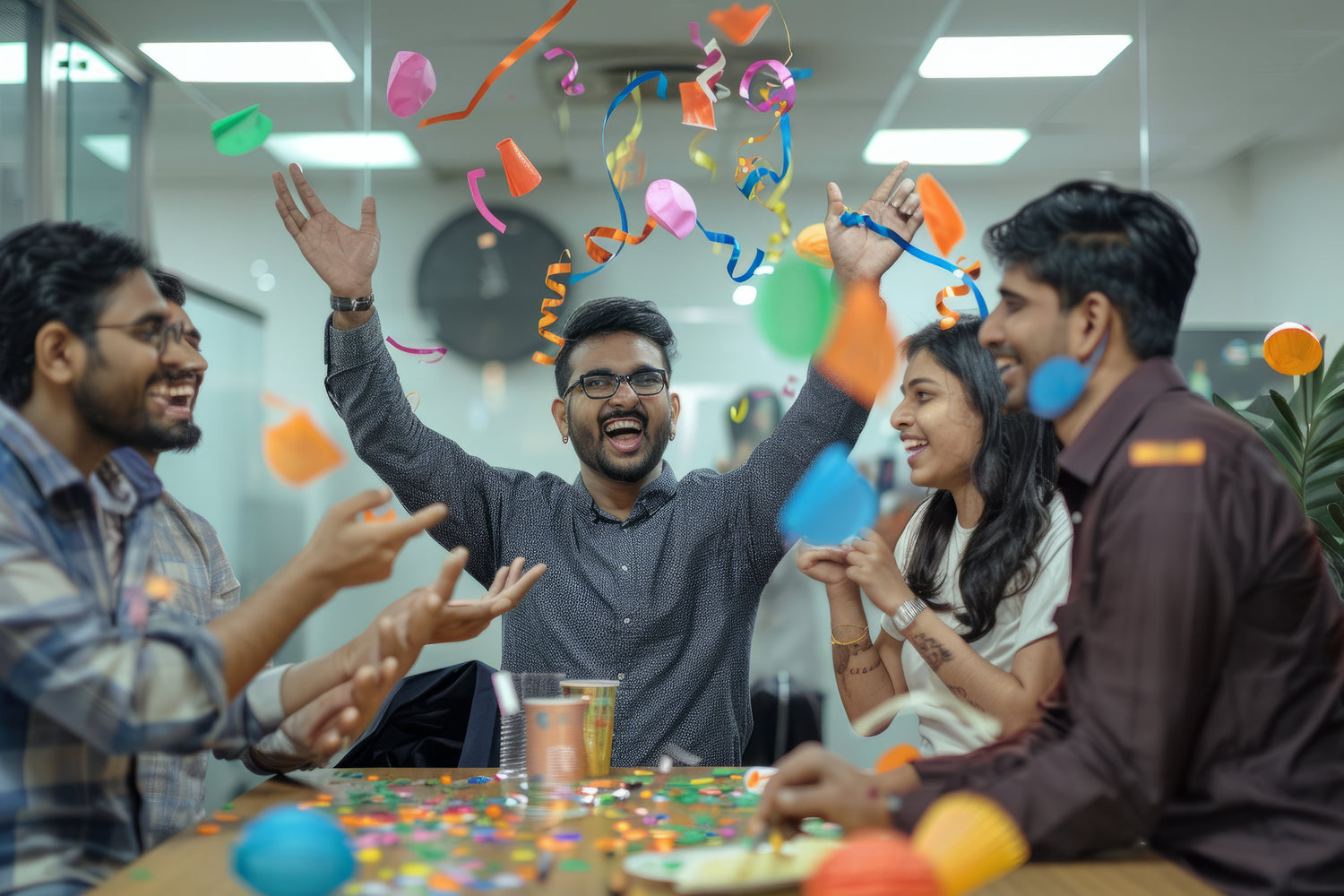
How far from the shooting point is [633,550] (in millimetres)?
2057

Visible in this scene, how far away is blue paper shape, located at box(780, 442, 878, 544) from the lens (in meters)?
1.88

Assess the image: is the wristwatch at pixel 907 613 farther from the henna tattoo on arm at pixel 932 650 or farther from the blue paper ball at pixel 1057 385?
the blue paper ball at pixel 1057 385

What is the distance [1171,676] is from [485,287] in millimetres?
2970

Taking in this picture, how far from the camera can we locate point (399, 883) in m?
0.94

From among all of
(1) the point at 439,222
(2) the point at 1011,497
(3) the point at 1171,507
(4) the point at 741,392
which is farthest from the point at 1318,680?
(1) the point at 439,222

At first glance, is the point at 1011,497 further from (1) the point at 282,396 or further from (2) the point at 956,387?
(1) the point at 282,396

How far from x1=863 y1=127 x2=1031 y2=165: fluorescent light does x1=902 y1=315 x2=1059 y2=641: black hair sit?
6.09 feet

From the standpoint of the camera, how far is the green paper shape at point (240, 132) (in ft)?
7.41

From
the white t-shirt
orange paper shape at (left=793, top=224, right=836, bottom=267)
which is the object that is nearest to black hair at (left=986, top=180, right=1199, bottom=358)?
the white t-shirt

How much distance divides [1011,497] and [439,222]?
2.46 m

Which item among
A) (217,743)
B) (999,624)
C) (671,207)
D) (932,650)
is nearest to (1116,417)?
(932,650)

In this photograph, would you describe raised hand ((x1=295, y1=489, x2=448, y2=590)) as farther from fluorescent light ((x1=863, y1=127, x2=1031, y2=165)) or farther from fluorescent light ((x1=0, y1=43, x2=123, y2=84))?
fluorescent light ((x1=863, y1=127, x2=1031, y2=165))

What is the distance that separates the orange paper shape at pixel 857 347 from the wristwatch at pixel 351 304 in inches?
35.8

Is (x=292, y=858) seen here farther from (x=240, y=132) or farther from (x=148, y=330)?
(x=240, y=132)
